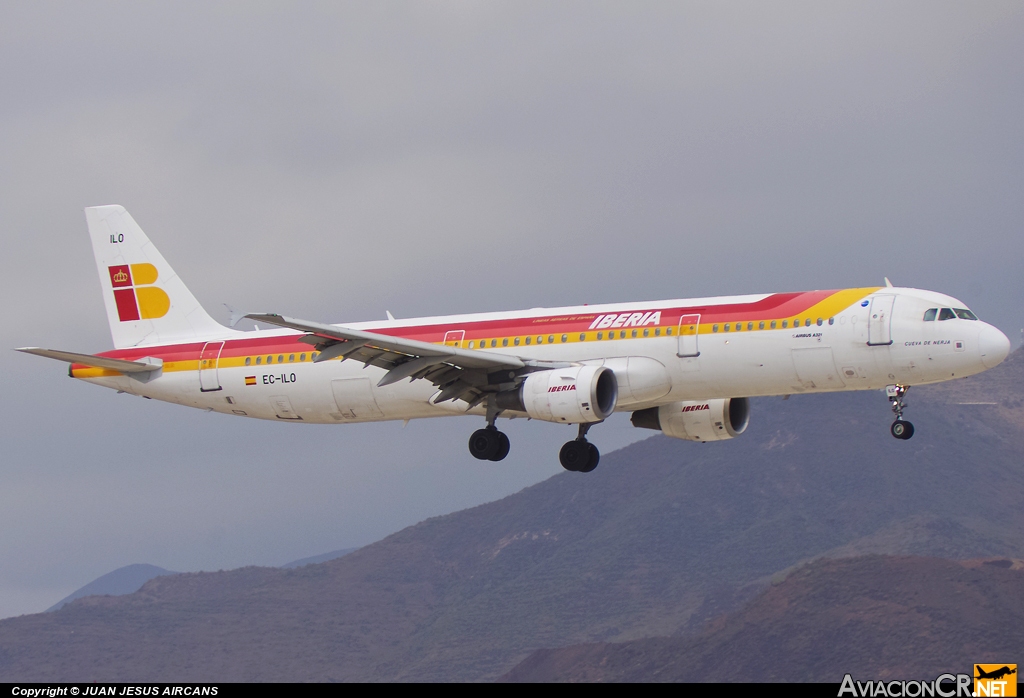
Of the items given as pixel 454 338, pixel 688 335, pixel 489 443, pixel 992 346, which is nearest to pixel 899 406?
pixel 992 346

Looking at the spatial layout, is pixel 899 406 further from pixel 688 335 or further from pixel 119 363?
pixel 119 363

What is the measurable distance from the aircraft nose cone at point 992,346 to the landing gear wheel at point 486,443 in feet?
55.7

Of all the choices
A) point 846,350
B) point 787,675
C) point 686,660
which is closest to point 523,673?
point 686,660

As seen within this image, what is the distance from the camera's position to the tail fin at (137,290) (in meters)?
56.4

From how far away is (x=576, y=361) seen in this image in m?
47.1

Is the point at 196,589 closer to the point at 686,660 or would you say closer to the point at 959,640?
the point at 686,660

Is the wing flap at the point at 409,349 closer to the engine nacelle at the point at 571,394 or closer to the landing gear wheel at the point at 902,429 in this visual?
the engine nacelle at the point at 571,394

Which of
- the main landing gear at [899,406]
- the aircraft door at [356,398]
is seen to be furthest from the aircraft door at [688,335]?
the aircraft door at [356,398]

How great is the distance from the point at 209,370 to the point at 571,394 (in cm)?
1621

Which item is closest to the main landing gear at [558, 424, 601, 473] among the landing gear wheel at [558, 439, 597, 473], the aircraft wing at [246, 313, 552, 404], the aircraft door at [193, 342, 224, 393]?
the landing gear wheel at [558, 439, 597, 473]

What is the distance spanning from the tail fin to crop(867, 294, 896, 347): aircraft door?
1010 inches

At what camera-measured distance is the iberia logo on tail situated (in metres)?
57.2

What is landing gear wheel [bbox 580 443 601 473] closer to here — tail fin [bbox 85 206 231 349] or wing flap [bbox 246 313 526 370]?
wing flap [bbox 246 313 526 370]

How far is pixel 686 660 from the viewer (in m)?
149
